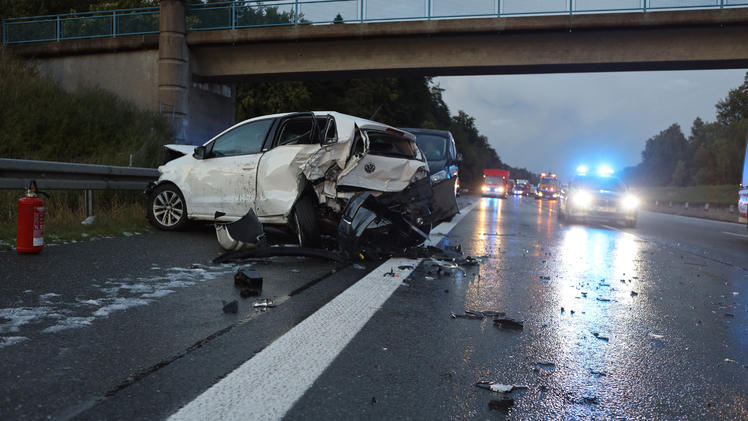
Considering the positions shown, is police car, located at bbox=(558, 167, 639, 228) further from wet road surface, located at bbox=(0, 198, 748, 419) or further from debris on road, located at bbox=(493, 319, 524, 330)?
debris on road, located at bbox=(493, 319, 524, 330)

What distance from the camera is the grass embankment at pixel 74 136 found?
9820mm

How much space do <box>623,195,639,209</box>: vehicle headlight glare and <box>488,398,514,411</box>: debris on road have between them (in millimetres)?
15753

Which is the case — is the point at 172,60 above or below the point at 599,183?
above

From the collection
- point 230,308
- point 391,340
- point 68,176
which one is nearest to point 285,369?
point 391,340

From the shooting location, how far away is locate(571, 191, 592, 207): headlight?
1748cm

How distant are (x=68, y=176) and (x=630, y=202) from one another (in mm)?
14689

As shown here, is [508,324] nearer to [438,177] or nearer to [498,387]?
[498,387]

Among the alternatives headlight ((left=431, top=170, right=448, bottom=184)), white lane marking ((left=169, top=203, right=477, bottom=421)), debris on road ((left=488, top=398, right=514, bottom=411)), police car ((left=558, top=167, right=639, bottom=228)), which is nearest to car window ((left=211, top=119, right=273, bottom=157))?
headlight ((left=431, top=170, right=448, bottom=184))

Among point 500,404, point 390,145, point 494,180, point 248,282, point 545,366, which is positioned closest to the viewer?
point 500,404

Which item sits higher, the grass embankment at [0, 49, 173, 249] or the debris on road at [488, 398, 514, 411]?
the grass embankment at [0, 49, 173, 249]

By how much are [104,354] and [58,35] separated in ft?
88.8

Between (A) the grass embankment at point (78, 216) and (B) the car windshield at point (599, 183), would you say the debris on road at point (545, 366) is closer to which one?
(A) the grass embankment at point (78, 216)

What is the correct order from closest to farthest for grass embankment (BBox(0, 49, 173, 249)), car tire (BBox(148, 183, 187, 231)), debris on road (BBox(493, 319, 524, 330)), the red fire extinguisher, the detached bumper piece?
debris on road (BBox(493, 319, 524, 330)) < the red fire extinguisher < the detached bumper piece < car tire (BBox(148, 183, 187, 231)) < grass embankment (BBox(0, 49, 173, 249))

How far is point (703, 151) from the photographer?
95.2 metres
